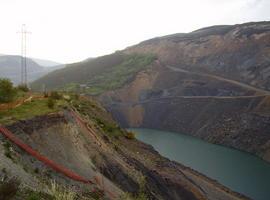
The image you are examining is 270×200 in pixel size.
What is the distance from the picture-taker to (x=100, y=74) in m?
110

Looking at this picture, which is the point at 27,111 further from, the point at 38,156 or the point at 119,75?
the point at 119,75

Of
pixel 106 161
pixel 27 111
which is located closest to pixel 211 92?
pixel 106 161

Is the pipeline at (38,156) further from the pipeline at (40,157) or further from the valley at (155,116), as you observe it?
the valley at (155,116)

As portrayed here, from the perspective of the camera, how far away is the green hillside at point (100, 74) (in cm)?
10006

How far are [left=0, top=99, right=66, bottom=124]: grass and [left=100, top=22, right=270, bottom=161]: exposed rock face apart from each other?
42882mm

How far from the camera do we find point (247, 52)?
300ft

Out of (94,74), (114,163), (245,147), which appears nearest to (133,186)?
(114,163)

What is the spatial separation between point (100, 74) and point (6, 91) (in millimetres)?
82739

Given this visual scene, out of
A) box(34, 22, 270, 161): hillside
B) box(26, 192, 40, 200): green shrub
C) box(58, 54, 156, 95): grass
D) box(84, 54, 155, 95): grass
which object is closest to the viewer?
box(26, 192, 40, 200): green shrub

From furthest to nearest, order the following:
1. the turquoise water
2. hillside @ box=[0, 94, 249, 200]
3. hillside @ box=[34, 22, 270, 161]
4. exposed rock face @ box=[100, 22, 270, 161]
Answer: hillside @ box=[34, 22, 270, 161]
exposed rock face @ box=[100, 22, 270, 161]
the turquoise water
hillside @ box=[0, 94, 249, 200]

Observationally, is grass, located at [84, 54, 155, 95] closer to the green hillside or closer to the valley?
the green hillside

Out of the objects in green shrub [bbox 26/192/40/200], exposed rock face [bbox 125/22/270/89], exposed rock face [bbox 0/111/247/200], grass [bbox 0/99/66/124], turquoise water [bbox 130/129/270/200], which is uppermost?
exposed rock face [bbox 125/22/270/89]

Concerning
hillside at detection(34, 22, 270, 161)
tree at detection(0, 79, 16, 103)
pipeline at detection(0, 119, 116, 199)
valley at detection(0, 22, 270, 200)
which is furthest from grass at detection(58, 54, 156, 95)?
pipeline at detection(0, 119, 116, 199)

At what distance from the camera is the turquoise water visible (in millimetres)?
47250
